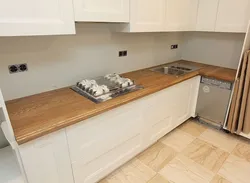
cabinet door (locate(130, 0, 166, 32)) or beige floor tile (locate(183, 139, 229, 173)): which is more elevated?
cabinet door (locate(130, 0, 166, 32))

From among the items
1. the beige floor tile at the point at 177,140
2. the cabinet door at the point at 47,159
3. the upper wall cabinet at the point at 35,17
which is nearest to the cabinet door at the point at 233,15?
the beige floor tile at the point at 177,140

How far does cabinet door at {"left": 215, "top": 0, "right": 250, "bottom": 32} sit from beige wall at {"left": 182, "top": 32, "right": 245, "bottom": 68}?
29cm

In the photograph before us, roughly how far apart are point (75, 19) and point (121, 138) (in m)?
1.02

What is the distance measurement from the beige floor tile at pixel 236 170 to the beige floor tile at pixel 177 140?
1.45ft

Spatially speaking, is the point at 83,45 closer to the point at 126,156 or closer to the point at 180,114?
the point at 126,156

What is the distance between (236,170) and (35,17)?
2142 mm

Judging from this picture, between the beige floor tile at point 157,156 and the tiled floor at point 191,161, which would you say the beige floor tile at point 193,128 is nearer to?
the tiled floor at point 191,161

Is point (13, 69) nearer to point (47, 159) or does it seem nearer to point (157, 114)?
point (47, 159)

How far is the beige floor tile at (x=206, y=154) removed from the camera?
1724 mm

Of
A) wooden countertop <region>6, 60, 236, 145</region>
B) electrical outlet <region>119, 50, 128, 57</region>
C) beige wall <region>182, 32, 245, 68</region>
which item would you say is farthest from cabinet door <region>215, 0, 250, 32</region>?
electrical outlet <region>119, 50, 128, 57</region>

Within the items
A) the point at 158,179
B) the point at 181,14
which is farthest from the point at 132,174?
the point at 181,14

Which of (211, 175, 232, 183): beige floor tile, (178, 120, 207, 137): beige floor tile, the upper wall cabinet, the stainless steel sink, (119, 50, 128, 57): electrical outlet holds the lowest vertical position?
(211, 175, 232, 183): beige floor tile

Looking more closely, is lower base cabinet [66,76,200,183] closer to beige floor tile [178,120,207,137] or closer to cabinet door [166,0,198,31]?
beige floor tile [178,120,207,137]

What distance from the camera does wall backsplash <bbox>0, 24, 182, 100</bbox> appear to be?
1.29 metres
